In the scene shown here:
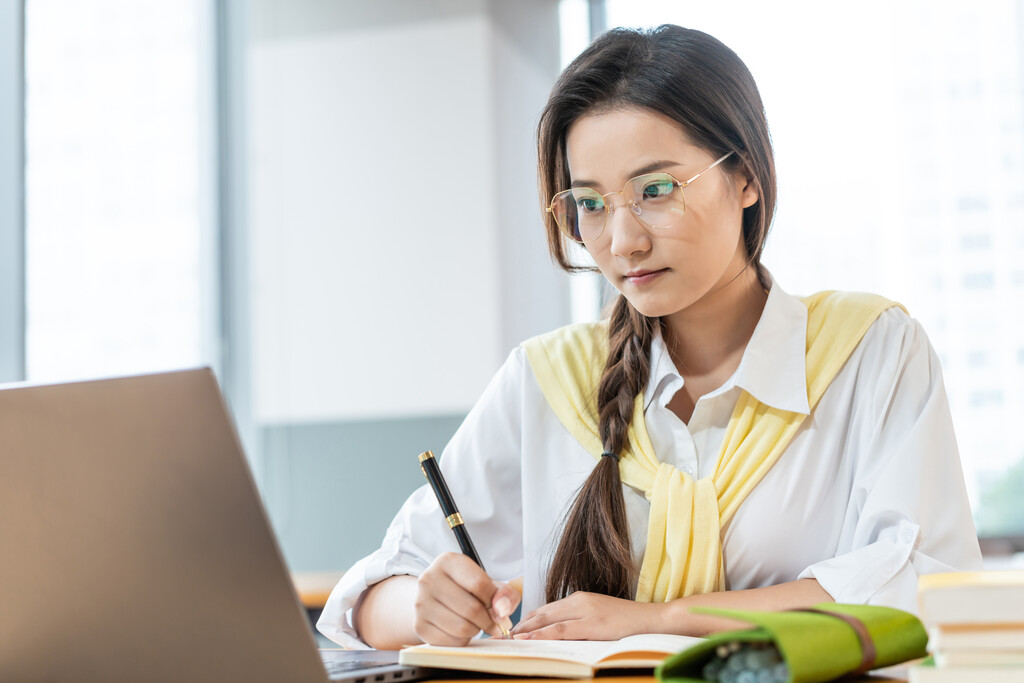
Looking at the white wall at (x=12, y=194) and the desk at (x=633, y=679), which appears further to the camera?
the white wall at (x=12, y=194)

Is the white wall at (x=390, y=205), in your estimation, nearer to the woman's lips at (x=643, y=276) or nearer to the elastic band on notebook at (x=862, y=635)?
the woman's lips at (x=643, y=276)

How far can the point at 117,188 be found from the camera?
3.09 m

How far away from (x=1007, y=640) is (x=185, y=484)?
0.54 m

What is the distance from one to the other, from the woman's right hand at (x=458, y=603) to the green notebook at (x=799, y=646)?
320 millimetres

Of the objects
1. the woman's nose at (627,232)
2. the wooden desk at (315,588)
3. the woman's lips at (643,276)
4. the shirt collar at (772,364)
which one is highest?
the woman's nose at (627,232)

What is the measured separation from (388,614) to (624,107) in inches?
27.3

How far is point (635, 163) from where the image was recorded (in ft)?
4.04

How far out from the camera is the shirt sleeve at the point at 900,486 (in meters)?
1.07

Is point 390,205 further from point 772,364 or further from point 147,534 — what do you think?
point 147,534

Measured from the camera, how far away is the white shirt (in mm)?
1132

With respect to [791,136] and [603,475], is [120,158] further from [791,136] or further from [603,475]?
[603,475]

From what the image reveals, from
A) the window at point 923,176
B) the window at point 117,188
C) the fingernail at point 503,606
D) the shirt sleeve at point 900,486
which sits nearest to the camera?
the fingernail at point 503,606


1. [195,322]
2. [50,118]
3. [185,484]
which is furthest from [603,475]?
[195,322]

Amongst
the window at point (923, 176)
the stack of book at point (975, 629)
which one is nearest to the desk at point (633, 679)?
the stack of book at point (975, 629)
